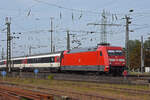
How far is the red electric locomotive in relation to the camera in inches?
1158

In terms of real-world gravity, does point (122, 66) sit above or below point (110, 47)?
below

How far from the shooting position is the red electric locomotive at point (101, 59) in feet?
96.5

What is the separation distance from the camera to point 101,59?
29891mm

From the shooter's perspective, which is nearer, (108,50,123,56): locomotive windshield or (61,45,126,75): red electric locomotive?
(61,45,126,75): red electric locomotive

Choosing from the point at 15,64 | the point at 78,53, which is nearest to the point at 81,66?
the point at 78,53

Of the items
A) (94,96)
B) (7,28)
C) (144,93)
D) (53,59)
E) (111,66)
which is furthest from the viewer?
(7,28)

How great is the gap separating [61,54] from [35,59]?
34.9ft

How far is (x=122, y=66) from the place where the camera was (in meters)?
30.3

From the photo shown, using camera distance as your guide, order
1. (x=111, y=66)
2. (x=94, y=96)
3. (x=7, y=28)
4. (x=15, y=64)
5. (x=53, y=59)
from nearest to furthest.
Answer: (x=94, y=96) → (x=111, y=66) → (x=53, y=59) → (x=7, y=28) → (x=15, y=64)

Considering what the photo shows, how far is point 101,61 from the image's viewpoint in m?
29.9

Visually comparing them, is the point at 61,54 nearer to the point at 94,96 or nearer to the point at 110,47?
the point at 110,47

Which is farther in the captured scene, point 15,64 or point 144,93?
point 15,64

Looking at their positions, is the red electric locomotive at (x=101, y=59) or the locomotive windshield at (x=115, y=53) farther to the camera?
the locomotive windshield at (x=115, y=53)

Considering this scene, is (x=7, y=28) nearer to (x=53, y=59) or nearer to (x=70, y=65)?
(x=53, y=59)
